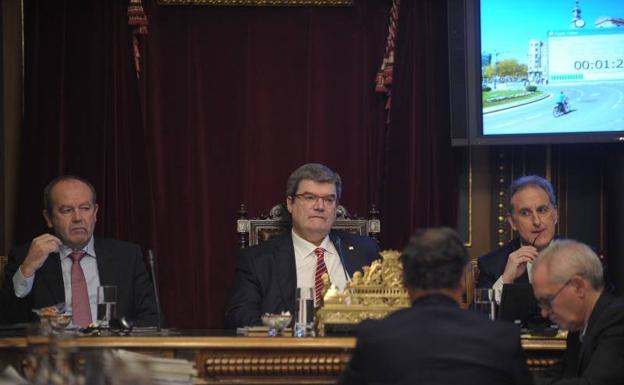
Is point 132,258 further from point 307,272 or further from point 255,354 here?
point 255,354

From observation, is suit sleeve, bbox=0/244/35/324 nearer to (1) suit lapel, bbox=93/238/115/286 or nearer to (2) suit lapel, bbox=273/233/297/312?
(1) suit lapel, bbox=93/238/115/286

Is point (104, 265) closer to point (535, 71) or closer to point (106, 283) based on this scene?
point (106, 283)

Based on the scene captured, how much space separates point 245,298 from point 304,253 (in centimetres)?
42

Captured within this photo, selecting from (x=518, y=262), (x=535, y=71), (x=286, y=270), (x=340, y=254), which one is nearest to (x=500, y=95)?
(x=535, y=71)

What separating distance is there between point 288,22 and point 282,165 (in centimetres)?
76

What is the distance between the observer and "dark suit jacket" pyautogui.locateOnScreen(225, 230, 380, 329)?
412 cm

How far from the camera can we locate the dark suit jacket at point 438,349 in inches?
92.2

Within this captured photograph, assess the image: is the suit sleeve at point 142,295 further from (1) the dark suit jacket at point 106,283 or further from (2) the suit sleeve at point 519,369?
(2) the suit sleeve at point 519,369

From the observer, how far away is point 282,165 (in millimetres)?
5289

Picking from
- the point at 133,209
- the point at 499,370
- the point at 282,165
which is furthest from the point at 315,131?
the point at 499,370

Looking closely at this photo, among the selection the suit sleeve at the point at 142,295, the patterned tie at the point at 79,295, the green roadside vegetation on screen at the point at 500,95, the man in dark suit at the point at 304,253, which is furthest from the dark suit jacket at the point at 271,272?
the green roadside vegetation on screen at the point at 500,95

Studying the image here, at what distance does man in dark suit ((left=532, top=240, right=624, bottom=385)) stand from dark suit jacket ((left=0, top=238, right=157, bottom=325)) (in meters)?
1.86

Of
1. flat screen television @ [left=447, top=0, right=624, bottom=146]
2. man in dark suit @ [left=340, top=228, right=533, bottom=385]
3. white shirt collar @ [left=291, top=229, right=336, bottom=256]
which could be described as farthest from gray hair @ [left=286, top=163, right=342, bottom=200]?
man in dark suit @ [left=340, top=228, right=533, bottom=385]

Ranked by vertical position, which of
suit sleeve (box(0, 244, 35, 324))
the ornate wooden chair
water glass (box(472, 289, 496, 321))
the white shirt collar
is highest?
the ornate wooden chair
